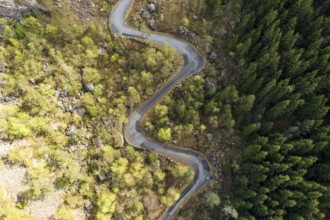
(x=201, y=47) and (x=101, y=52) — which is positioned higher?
(x=201, y=47)

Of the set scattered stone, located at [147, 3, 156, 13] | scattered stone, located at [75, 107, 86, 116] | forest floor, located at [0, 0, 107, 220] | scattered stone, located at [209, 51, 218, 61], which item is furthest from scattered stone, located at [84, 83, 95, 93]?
scattered stone, located at [209, 51, 218, 61]

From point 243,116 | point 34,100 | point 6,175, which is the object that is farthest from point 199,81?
point 6,175

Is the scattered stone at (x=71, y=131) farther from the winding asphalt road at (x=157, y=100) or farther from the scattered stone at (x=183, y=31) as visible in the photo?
the scattered stone at (x=183, y=31)

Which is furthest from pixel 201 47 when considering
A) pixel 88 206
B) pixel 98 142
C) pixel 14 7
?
pixel 88 206

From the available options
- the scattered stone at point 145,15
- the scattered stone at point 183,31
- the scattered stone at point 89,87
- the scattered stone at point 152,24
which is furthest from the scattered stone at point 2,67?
the scattered stone at point 183,31

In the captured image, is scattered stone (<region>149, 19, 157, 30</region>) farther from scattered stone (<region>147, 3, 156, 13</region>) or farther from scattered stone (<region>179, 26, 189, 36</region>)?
scattered stone (<region>179, 26, 189, 36</region>)

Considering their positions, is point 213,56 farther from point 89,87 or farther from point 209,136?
point 89,87
